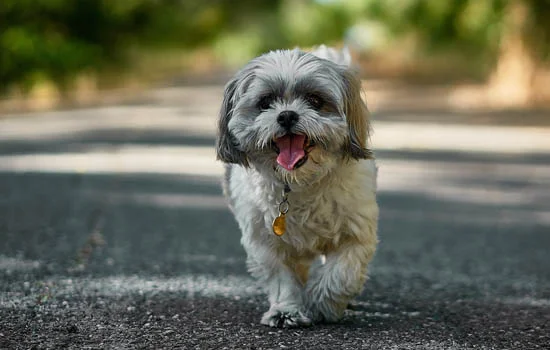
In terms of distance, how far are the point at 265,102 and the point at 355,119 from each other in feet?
1.64

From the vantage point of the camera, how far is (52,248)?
7.05m

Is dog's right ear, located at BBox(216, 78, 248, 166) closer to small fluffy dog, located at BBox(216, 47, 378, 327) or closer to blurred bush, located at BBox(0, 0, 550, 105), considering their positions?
small fluffy dog, located at BBox(216, 47, 378, 327)

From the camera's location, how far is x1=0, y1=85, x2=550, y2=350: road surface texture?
4.64 metres

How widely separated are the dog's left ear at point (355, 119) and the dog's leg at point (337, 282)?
54 centimetres

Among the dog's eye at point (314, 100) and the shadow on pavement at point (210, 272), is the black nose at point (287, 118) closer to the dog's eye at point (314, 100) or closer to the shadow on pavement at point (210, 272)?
the dog's eye at point (314, 100)

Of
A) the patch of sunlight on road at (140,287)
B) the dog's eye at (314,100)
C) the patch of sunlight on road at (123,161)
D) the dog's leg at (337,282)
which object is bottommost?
the patch of sunlight on road at (123,161)

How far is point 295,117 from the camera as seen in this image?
459 cm

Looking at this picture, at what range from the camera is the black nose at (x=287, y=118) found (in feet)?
15.0

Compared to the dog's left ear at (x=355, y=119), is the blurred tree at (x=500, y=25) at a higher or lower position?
higher

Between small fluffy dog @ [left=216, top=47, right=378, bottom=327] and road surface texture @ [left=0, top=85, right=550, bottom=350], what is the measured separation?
0.81 ft

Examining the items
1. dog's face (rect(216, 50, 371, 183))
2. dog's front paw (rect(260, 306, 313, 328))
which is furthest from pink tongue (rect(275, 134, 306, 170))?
dog's front paw (rect(260, 306, 313, 328))

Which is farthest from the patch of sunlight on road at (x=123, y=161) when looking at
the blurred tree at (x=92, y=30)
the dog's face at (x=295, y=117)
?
the blurred tree at (x=92, y=30)

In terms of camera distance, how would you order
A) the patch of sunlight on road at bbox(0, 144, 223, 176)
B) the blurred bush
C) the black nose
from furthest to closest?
the blurred bush
the patch of sunlight on road at bbox(0, 144, 223, 176)
the black nose

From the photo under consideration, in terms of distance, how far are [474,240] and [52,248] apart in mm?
3565
